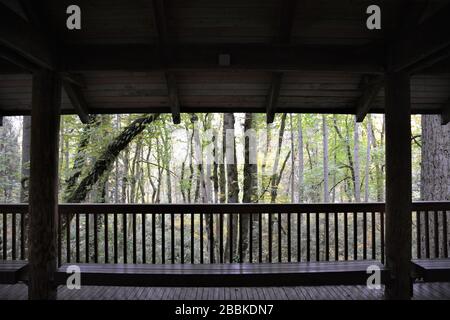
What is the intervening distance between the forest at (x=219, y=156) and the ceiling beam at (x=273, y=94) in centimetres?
386

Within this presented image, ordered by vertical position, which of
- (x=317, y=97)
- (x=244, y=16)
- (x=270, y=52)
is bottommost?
(x=317, y=97)

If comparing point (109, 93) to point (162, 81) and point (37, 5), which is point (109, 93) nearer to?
point (162, 81)

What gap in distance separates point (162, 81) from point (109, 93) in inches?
33.5

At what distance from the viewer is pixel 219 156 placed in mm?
12469

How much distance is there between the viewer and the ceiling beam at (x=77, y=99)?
411 cm

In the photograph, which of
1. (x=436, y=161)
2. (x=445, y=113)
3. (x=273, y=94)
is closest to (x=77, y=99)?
(x=273, y=94)

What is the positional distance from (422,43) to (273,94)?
5.81ft

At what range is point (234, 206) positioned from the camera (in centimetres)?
421

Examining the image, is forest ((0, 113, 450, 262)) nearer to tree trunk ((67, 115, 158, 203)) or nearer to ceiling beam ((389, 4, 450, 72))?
tree trunk ((67, 115, 158, 203))

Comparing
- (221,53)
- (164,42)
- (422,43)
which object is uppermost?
(164,42)

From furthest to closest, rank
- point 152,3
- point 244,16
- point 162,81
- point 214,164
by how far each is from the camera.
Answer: point 214,164 → point 162,81 → point 244,16 → point 152,3

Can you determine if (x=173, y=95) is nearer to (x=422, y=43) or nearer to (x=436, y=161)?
(x=422, y=43)

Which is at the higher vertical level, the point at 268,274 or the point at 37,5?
the point at 37,5
